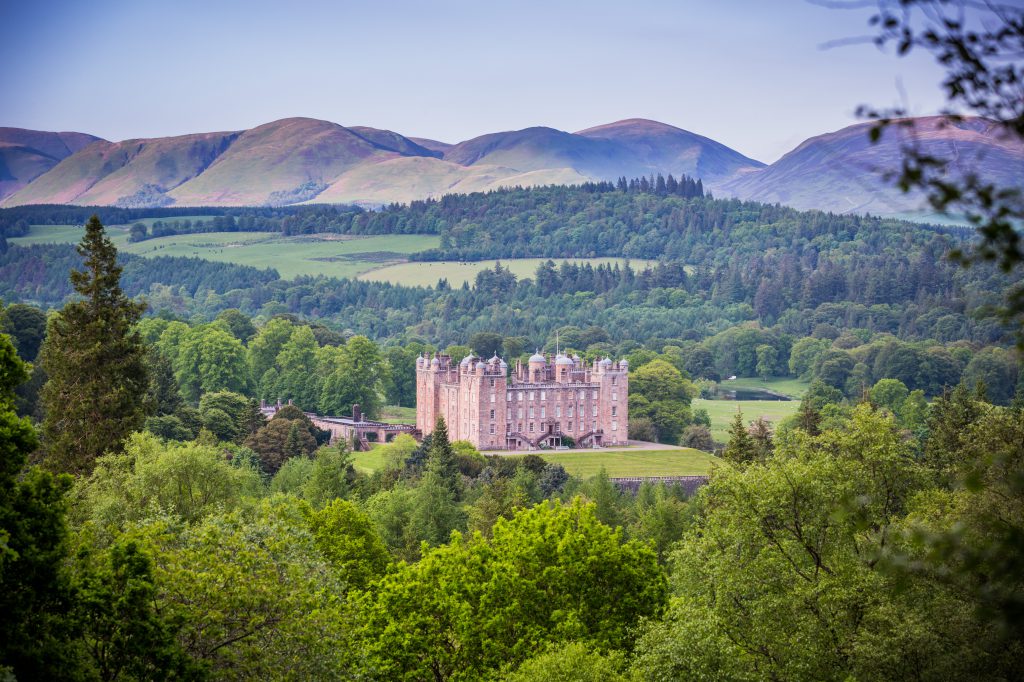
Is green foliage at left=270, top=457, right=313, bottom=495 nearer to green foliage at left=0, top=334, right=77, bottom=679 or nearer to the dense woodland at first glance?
the dense woodland

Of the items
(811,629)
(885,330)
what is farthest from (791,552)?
(885,330)

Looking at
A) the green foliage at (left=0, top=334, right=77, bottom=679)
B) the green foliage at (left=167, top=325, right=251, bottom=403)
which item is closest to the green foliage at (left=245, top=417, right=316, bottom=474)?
the green foliage at (left=167, top=325, right=251, bottom=403)

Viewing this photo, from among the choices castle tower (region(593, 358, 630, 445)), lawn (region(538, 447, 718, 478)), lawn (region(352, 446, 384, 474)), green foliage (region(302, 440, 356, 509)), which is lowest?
lawn (region(538, 447, 718, 478))

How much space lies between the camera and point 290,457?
83.4 meters

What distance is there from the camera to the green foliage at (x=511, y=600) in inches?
1156

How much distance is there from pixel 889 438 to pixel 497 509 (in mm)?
25229

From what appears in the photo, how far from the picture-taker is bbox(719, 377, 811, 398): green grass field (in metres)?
153

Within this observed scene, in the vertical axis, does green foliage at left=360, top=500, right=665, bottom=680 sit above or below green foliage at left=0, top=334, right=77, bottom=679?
below

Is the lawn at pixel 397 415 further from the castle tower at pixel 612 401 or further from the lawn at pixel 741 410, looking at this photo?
the lawn at pixel 741 410

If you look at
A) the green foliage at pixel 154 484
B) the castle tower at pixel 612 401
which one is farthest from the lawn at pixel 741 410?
the green foliage at pixel 154 484

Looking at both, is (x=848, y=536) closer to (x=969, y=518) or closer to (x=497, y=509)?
(x=969, y=518)

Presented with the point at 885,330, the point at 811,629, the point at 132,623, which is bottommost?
the point at 885,330

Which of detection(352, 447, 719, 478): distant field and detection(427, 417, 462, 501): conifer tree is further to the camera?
detection(352, 447, 719, 478): distant field

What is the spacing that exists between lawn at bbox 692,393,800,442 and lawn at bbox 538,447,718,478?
1338 cm
